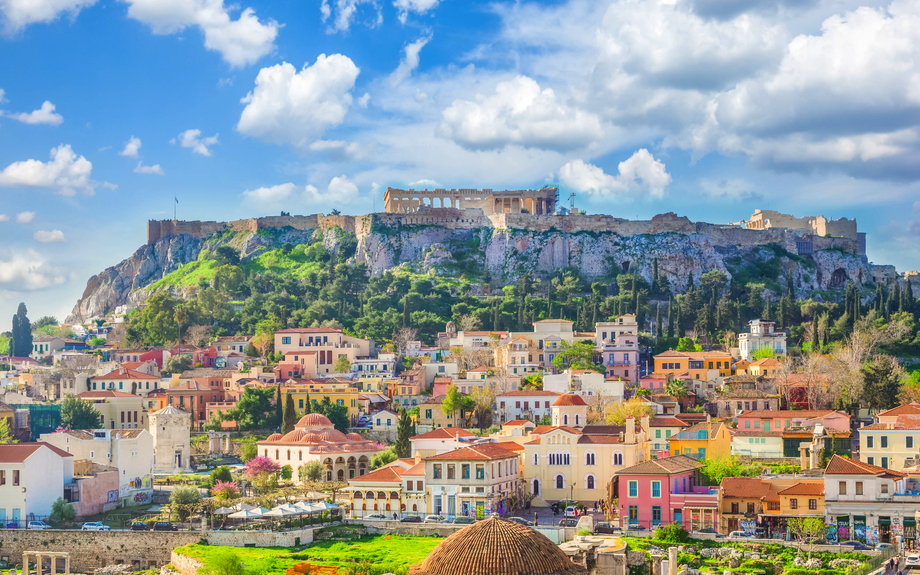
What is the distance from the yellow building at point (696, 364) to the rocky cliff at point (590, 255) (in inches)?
1166

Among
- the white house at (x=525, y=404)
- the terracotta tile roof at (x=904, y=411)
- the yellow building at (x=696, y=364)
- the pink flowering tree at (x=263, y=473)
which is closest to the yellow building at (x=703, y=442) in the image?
the terracotta tile roof at (x=904, y=411)

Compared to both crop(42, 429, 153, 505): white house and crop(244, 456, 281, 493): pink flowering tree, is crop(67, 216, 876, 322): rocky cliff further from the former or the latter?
crop(42, 429, 153, 505): white house

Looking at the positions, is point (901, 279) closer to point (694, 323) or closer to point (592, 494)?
point (694, 323)

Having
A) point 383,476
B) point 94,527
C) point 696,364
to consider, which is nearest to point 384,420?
point 383,476

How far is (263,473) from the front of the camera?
206 ft

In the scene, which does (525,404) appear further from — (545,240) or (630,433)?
(545,240)

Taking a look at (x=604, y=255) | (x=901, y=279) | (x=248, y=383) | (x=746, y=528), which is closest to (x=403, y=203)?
(x=604, y=255)

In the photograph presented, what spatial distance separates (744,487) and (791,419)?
47.8 feet

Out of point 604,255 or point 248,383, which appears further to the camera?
point 604,255

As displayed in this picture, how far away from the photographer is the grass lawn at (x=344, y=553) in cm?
4306

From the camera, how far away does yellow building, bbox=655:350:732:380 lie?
81.1 metres

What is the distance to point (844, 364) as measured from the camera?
75.4m

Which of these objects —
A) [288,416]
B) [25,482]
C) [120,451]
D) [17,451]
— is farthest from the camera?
[288,416]

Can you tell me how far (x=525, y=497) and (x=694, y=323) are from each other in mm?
42005
